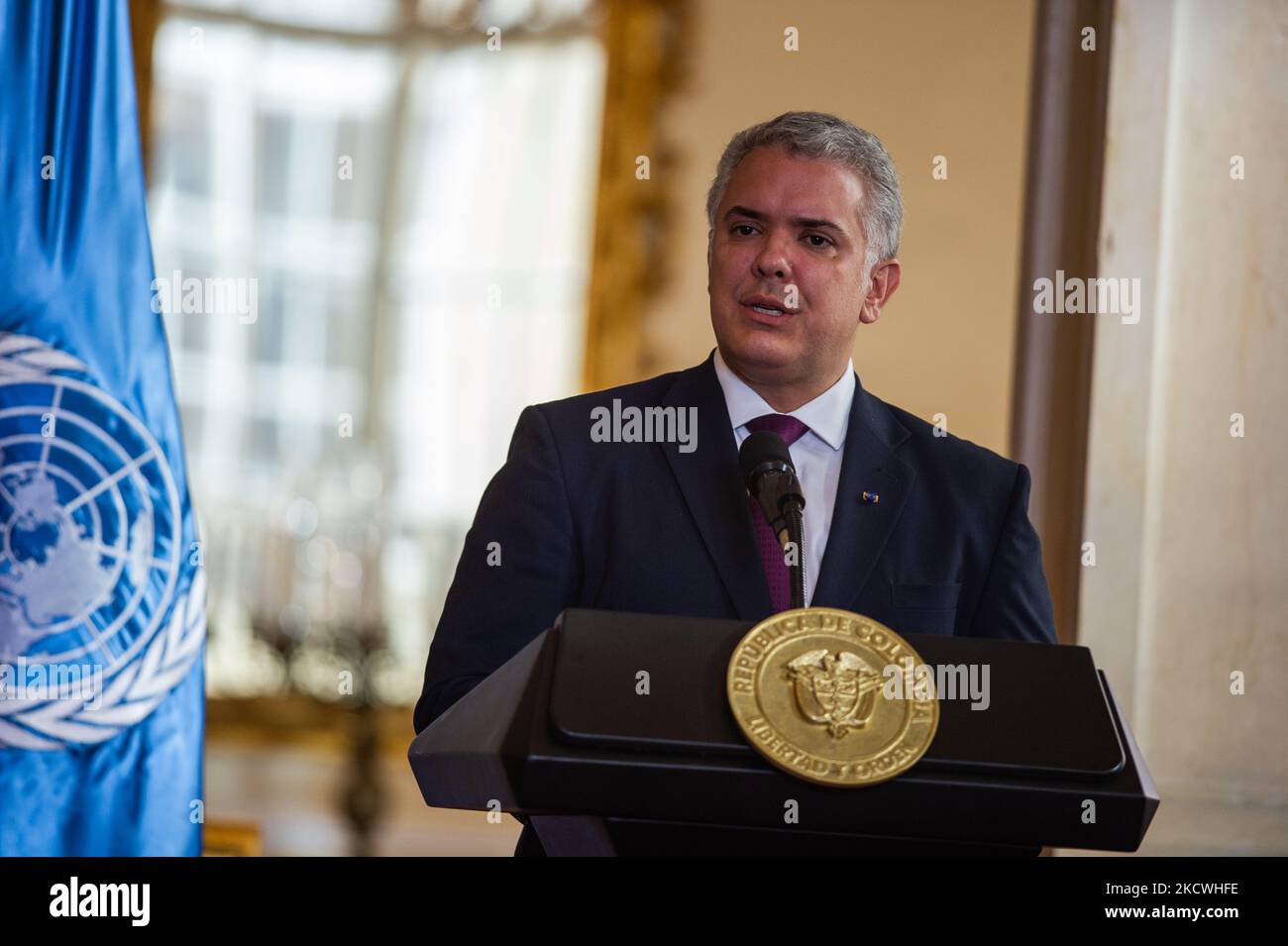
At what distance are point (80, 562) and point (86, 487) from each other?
Result: 0.46 feet

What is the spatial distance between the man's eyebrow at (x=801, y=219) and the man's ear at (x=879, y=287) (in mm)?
166

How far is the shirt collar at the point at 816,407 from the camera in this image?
2.01 m

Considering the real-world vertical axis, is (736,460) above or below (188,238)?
below

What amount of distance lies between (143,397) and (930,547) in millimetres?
1673

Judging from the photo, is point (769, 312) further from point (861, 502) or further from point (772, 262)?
point (861, 502)

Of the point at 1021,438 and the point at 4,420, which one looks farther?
the point at 1021,438

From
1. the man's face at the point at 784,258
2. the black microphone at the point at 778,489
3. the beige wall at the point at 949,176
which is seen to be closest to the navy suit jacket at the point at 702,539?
the man's face at the point at 784,258

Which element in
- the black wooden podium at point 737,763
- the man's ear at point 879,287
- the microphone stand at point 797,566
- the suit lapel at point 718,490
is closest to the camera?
the black wooden podium at point 737,763

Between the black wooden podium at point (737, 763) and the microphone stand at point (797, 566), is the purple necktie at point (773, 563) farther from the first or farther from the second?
the black wooden podium at point (737, 763)

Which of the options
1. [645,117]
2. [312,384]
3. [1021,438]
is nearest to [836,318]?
[1021,438]

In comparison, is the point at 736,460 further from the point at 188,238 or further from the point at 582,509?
the point at 188,238
